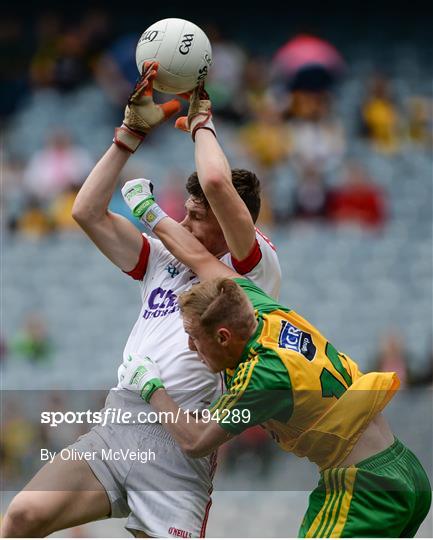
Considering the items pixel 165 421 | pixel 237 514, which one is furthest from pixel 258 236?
pixel 237 514

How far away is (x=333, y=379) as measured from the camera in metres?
4.64

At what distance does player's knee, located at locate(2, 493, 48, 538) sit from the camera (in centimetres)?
468

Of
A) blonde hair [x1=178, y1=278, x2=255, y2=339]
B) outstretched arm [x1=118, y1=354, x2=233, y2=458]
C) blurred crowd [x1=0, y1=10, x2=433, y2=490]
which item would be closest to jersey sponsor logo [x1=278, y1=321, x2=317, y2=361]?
blonde hair [x1=178, y1=278, x2=255, y2=339]

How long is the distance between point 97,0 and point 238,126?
324 centimetres

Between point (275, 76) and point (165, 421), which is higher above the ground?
point (275, 76)

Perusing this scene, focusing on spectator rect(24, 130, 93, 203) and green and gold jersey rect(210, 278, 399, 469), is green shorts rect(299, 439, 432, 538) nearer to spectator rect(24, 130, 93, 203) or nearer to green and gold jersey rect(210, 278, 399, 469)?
green and gold jersey rect(210, 278, 399, 469)

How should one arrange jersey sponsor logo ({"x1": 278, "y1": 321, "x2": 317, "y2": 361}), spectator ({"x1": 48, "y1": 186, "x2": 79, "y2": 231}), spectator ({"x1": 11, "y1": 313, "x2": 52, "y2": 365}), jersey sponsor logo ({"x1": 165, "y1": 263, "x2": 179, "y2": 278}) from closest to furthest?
1. jersey sponsor logo ({"x1": 278, "y1": 321, "x2": 317, "y2": 361})
2. jersey sponsor logo ({"x1": 165, "y1": 263, "x2": 179, "y2": 278})
3. spectator ({"x1": 11, "y1": 313, "x2": 52, "y2": 365})
4. spectator ({"x1": 48, "y1": 186, "x2": 79, "y2": 231})

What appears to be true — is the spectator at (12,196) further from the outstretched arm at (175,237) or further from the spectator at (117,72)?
the outstretched arm at (175,237)

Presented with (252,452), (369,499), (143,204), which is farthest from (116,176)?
(252,452)

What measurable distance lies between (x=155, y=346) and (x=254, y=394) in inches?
26.7

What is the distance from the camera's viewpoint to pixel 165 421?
4.71 m

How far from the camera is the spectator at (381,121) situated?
47.8 feet

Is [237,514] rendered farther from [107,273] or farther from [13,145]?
[13,145]

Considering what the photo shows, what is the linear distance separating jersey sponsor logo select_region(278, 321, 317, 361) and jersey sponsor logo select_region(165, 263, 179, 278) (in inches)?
28.4
